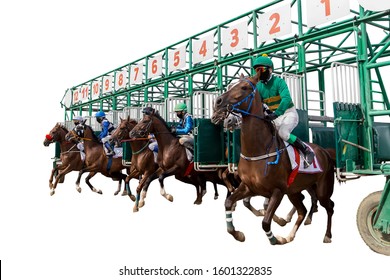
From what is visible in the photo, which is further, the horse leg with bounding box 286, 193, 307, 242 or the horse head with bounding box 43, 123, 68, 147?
the horse head with bounding box 43, 123, 68, 147

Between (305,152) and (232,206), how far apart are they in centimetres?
142

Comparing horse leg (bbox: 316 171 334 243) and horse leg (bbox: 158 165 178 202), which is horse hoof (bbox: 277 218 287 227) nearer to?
horse leg (bbox: 316 171 334 243)

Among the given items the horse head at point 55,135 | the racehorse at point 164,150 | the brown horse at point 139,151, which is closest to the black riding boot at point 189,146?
the racehorse at point 164,150

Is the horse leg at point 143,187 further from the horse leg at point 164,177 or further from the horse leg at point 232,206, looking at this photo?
the horse leg at point 232,206

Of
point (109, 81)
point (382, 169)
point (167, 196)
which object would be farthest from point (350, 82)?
point (109, 81)

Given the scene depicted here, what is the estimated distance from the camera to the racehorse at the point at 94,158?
→ 37.8 ft

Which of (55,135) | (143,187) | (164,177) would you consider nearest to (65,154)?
(55,135)

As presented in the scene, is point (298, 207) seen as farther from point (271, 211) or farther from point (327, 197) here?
point (271, 211)

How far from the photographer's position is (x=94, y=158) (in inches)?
454

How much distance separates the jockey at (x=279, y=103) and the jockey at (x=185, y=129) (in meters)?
2.77

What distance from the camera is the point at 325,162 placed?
20.7ft

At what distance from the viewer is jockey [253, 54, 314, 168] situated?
18.4 feet

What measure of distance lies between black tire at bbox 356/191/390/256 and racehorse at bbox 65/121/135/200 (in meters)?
7.49

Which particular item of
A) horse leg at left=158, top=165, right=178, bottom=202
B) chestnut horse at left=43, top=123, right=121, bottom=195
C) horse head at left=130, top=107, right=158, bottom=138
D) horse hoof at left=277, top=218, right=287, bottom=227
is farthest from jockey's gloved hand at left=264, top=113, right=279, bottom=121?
chestnut horse at left=43, top=123, right=121, bottom=195
